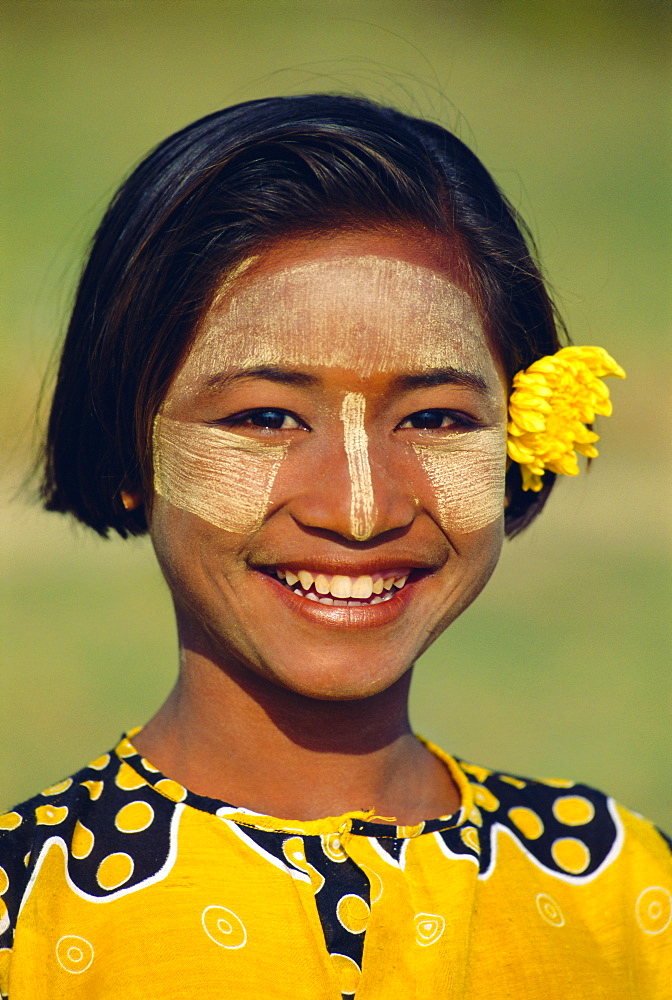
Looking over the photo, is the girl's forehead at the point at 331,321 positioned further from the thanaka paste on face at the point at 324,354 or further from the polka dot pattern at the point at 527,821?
the polka dot pattern at the point at 527,821

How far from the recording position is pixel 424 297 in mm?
2152

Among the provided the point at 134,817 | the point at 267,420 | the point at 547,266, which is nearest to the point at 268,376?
the point at 267,420

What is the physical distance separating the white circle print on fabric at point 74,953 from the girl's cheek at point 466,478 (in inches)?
41.4

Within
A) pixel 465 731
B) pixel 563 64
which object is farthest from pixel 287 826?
pixel 563 64

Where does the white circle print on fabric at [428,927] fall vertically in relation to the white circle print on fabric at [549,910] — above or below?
below

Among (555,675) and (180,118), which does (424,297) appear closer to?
(555,675)

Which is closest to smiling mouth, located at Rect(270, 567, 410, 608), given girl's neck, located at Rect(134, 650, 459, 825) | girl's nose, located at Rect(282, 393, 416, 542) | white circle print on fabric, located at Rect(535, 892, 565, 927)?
girl's nose, located at Rect(282, 393, 416, 542)

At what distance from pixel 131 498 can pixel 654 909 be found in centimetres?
148

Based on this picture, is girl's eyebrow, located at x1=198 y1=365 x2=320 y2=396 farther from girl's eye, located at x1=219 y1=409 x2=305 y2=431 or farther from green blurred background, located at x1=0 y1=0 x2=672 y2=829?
green blurred background, located at x1=0 y1=0 x2=672 y2=829

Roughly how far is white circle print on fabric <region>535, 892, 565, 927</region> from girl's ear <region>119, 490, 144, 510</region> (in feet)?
3.98

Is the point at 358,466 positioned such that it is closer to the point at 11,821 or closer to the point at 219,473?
the point at 219,473

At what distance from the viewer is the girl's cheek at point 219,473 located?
82.7 inches

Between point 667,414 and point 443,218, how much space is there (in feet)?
31.0

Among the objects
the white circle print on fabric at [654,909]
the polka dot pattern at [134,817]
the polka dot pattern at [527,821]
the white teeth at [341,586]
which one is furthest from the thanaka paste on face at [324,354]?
the white circle print on fabric at [654,909]
